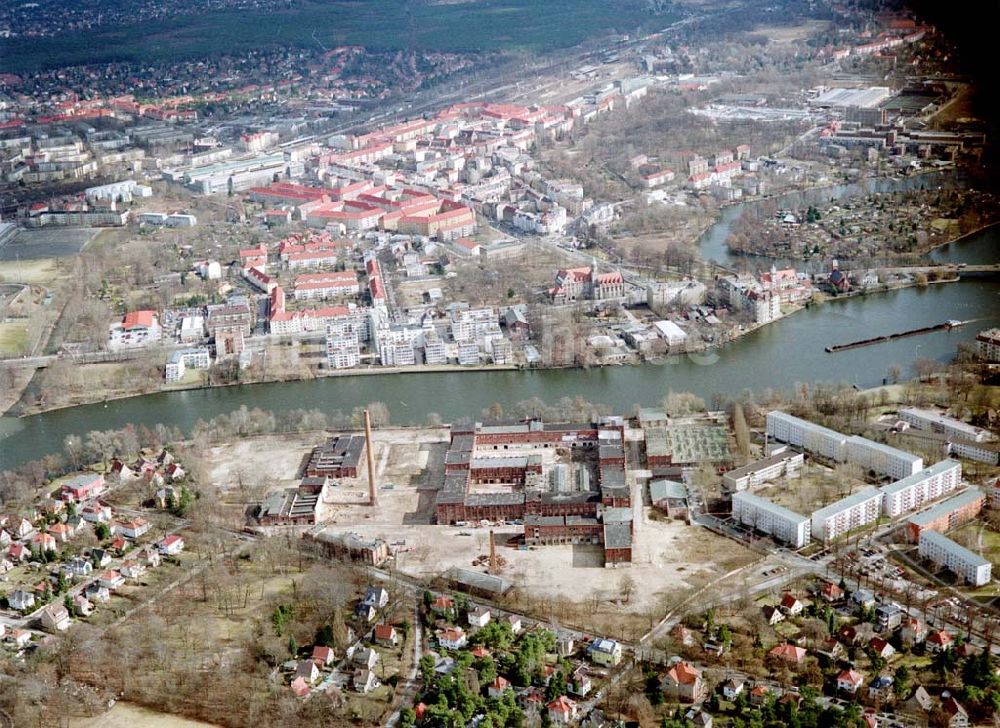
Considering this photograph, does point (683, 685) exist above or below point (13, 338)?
below

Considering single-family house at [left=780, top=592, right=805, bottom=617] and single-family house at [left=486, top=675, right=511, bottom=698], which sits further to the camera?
single-family house at [left=780, top=592, right=805, bottom=617]

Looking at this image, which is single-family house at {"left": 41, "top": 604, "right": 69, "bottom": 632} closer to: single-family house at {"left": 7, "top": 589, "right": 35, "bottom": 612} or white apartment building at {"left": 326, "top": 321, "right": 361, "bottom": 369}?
single-family house at {"left": 7, "top": 589, "right": 35, "bottom": 612}

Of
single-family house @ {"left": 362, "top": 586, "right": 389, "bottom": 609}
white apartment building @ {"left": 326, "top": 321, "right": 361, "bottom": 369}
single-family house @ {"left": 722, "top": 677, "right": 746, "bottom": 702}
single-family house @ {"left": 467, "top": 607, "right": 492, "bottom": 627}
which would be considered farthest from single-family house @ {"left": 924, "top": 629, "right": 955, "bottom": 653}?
white apartment building @ {"left": 326, "top": 321, "right": 361, "bottom": 369}

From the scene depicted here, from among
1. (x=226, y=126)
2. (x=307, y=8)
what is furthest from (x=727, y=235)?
(x=307, y=8)

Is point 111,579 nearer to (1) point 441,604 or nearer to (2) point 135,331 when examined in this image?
(1) point 441,604

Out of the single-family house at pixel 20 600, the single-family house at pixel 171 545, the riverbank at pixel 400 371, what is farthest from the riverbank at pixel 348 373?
the single-family house at pixel 20 600

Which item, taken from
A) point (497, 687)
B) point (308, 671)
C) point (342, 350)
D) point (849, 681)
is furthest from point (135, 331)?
point (849, 681)
